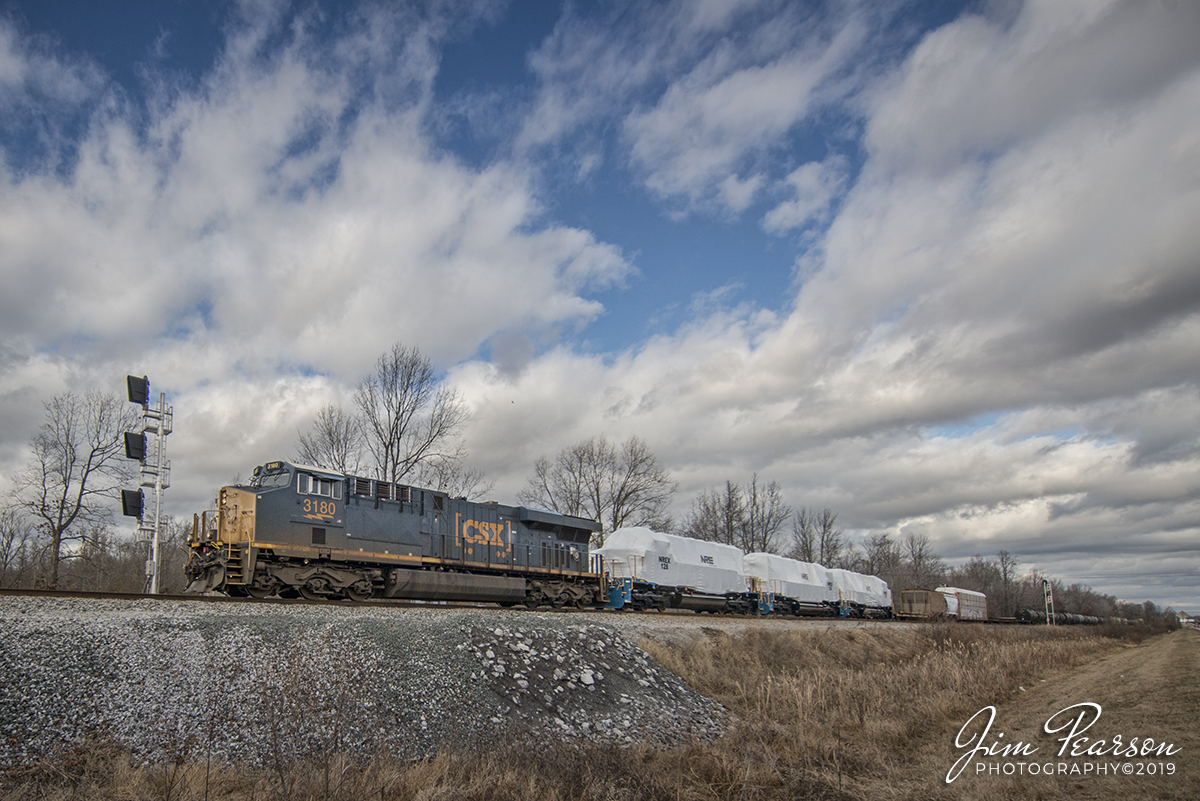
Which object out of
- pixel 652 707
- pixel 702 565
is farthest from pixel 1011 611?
pixel 652 707

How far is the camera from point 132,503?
801 inches

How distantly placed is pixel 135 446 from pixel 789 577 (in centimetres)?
2946

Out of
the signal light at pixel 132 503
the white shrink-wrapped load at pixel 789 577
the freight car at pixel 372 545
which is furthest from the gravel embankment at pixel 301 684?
the white shrink-wrapped load at pixel 789 577

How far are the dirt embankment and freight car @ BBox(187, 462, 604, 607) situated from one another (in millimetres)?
13021

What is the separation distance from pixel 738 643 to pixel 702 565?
12.0 m

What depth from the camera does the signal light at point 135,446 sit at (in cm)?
2117

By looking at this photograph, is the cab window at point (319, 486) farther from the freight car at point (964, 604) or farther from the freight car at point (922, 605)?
the freight car at point (964, 604)

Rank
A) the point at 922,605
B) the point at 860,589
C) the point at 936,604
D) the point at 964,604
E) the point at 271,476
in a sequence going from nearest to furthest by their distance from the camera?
the point at 271,476 → the point at 860,589 → the point at 936,604 → the point at 922,605 → the point at 964,604

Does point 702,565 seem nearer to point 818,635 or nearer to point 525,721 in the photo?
point 818,635

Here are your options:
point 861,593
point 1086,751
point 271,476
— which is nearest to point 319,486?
point 271,476

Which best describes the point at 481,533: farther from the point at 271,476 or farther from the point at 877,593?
the point at 877,593

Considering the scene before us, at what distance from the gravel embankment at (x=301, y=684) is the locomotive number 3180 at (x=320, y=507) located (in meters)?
3.36

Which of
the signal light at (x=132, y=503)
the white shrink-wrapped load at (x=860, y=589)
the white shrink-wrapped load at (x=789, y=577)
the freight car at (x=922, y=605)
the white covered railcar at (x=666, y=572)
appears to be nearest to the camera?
the signal light at (x=132, y=503)

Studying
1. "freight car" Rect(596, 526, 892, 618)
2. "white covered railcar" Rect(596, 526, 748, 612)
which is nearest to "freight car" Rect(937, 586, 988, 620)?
"freight car" Rect(596, 526, 892, 618)
